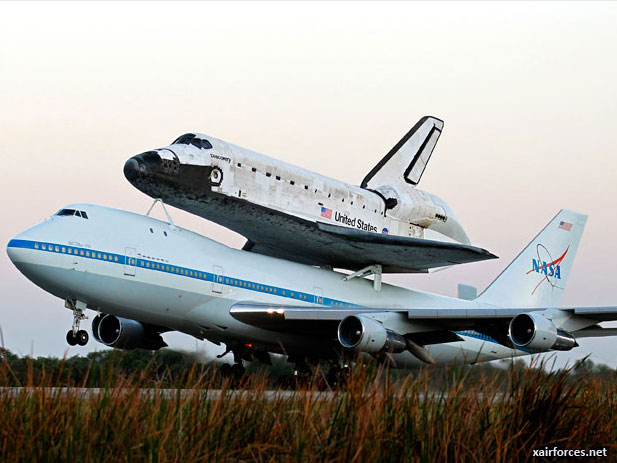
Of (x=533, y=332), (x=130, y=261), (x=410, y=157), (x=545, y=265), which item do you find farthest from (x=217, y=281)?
(x=545, y=265)

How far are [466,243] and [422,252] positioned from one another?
3.18 metres

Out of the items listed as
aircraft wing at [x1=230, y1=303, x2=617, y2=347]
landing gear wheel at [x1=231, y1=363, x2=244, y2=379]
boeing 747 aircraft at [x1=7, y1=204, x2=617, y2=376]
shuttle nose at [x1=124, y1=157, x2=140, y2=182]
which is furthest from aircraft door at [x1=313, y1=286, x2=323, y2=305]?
shuttle nose at [x1=124, y1=157, x2=140, y2=182]

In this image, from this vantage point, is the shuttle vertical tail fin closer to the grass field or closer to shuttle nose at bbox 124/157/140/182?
shuttle nose at bbox 124/157/140/182

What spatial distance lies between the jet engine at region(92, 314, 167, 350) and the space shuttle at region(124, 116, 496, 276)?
13.9ft

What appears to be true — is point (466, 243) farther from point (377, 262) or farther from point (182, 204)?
point (182, 204)

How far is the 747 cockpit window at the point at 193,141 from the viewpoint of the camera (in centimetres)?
2392

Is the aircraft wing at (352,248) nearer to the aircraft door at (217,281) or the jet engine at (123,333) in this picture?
the aircraft door at (217,281)

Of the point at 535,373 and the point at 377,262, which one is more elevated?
the point at 377,262

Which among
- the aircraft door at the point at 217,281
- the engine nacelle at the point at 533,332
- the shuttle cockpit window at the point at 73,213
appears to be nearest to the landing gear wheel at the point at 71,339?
the shuttle cockpit window at the point at 73,213

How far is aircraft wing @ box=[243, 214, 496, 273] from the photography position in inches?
1027

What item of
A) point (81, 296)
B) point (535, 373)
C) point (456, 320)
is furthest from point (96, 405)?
point (456, 320)

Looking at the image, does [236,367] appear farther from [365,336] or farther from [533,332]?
[533,332]

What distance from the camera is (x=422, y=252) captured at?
2805 cm

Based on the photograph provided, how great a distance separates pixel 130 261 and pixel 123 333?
5.38 meters
